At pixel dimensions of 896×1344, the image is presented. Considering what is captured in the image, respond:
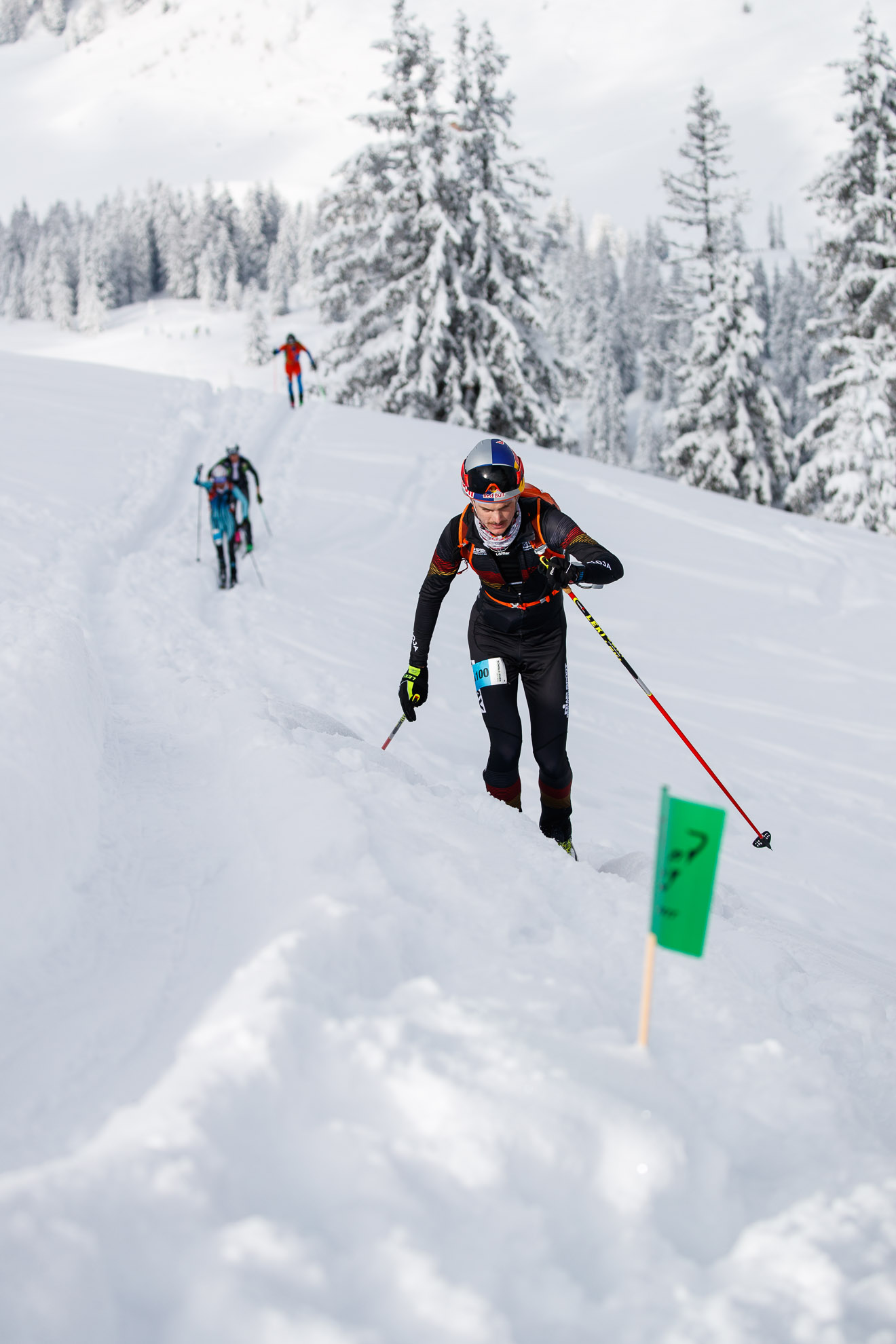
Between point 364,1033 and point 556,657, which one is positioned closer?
point 364,1033

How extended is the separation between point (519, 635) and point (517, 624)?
0.24 feet

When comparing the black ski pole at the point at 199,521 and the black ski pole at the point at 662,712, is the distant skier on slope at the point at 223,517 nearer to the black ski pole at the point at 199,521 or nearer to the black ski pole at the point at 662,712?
the black ski pole at the point at 199,521

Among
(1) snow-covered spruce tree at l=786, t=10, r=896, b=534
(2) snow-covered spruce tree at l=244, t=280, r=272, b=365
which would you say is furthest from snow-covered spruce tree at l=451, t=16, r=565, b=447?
(2) snow-covered spruce tree at l=244, t=280, r=272, b=365

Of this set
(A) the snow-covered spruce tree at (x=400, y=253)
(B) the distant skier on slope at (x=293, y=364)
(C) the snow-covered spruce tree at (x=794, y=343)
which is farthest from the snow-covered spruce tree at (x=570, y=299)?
(C) the snow-covered spruce tree at (x=794, y=343)

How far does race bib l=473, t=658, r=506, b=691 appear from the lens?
5301 mm

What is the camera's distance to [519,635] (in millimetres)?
5270

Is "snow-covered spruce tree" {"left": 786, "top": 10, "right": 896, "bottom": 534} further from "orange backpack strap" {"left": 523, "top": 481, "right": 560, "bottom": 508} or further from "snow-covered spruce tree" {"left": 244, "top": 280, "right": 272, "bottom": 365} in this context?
"snow-covered spruce tree" {"left": 244, "top": 280, "right": 272, "bottom": 365}

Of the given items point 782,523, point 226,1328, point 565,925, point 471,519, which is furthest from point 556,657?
point 782,523

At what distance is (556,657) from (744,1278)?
3.59m

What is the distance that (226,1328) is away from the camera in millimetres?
1770

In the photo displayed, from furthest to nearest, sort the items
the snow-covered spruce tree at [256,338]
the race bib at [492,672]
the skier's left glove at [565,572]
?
the snow-covered spruce tree at [256,338] → the race bib at [492,672] → the skier's left glove at [565,572]

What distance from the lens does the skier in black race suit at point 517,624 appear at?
195 inches

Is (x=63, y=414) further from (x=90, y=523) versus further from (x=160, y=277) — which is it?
(x=160, y=277)

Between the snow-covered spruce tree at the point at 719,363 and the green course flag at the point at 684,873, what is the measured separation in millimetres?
23036
